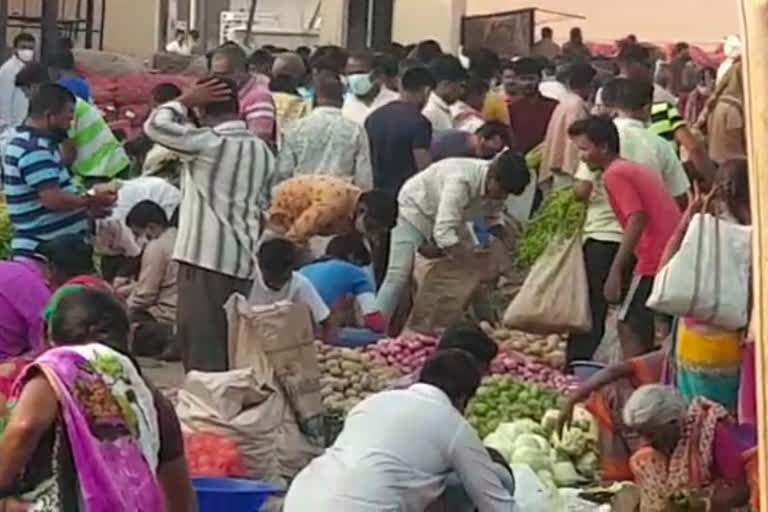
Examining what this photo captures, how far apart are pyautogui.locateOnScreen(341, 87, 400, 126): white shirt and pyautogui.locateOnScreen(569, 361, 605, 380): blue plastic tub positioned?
338cm

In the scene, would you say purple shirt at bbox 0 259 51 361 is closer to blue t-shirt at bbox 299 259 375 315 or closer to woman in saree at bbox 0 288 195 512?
woman in saree at bbox 0 288 195 512

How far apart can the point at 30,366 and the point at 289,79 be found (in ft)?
33.7

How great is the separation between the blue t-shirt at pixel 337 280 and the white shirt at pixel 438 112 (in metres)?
3.13

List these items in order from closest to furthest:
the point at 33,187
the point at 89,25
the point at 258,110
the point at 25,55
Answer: the point at 33,187 → the point at 258,110 → the point at 25,55 → the point at 89,25

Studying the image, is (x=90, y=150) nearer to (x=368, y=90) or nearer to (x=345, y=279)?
(x=345, y=279)

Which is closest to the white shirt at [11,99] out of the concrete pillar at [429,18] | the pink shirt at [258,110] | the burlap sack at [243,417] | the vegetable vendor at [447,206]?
the pink shirt at [258,110]

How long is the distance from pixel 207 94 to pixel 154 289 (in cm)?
304

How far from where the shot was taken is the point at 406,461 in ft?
19.5

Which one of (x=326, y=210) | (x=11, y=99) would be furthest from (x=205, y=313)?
(x=11, y=99)

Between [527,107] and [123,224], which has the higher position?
[527,107]

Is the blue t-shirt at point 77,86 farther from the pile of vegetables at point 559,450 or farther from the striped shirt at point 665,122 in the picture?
the pile of vegetables at point 559,450

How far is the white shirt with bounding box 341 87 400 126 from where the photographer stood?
518 inches

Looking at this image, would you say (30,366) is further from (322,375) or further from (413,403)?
(322,375)

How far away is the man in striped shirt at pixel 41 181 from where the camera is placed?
30.5ft
